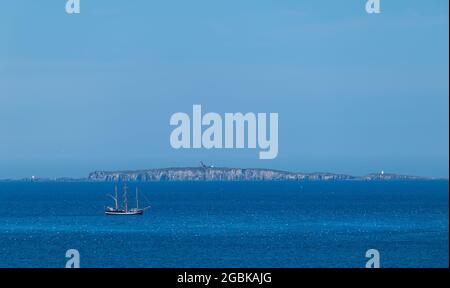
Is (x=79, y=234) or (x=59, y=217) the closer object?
(x=79, y=234)

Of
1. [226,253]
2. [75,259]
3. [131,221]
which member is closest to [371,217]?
[131,221]

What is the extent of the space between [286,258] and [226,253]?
3.99 m

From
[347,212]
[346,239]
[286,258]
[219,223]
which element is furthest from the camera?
[347,212]

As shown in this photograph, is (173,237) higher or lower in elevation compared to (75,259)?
lower

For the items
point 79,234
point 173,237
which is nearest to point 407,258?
point 173,237

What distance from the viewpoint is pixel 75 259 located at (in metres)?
18.4

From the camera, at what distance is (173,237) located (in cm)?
7006

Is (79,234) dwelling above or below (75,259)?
below
